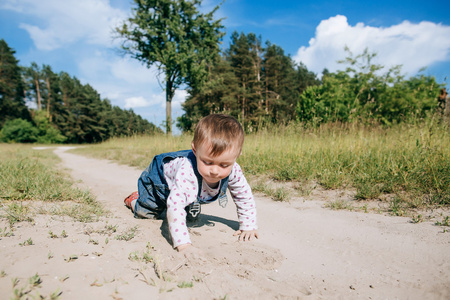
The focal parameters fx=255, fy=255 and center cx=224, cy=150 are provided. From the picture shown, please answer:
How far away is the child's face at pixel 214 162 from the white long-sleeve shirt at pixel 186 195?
0.18 metres

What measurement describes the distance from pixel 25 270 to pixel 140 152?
747 centimetres

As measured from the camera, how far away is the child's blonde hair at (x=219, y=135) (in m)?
1.87

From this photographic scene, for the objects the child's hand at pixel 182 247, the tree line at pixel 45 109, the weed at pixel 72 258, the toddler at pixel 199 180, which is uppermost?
the tree line at pixel 45 109

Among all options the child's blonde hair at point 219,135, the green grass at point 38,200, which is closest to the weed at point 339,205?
the child's blonde hair at point 219,135

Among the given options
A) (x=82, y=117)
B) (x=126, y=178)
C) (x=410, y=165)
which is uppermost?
(x=82, y=117)

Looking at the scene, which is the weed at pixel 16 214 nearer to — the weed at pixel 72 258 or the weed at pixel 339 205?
the weed at pixel 72 258

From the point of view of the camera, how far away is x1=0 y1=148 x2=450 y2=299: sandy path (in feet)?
4.33

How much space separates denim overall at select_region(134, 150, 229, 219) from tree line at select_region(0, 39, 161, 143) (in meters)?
38.7

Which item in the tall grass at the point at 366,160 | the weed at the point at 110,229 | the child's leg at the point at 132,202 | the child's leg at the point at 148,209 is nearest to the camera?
the weed at the point at 110,229

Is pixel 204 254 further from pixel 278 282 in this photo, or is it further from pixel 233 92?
pixel 233 92

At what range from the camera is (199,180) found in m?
2.18

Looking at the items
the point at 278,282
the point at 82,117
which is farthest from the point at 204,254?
the point at 82,117

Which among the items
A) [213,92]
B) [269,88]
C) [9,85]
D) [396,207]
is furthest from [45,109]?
[396,207]

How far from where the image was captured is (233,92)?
2753cm
